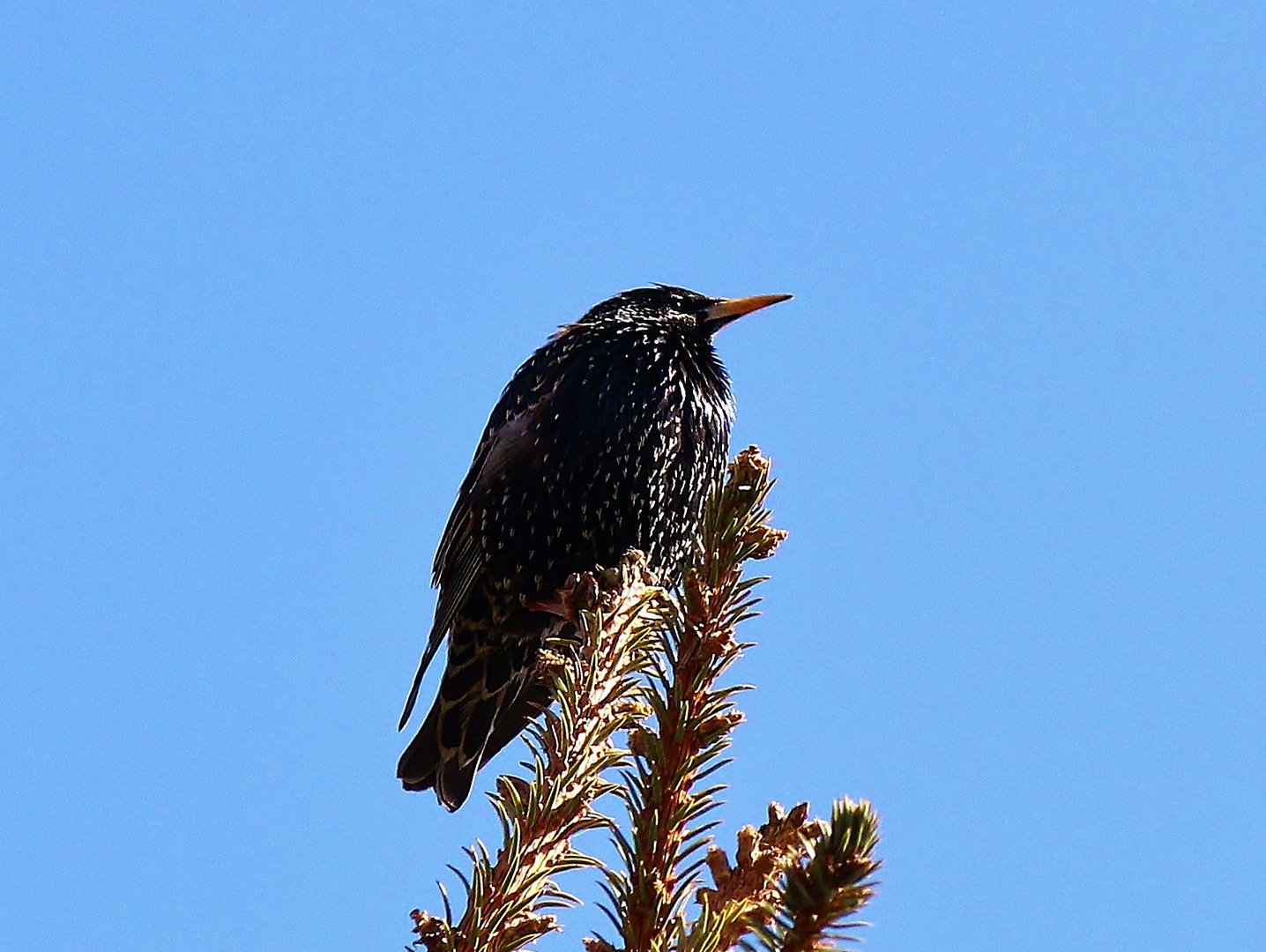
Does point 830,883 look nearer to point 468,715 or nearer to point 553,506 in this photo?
point 553,506

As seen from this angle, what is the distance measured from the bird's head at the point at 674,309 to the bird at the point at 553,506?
0.14 meters

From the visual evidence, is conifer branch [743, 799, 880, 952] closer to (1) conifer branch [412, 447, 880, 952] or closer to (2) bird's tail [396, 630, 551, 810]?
(1) conifer branch [412, 447, 880, 952]

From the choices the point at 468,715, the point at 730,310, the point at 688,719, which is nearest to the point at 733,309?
the point at 730,310

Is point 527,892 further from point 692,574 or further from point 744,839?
point 692,574

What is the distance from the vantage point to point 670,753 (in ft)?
5.61

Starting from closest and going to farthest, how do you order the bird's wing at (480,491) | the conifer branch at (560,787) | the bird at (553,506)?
the conifer branch at (560,787), the bird at (553,506), the bird's wing at (480,491)

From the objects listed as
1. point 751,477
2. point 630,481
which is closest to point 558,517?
A: point 630,481

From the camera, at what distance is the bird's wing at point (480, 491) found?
4.75 m

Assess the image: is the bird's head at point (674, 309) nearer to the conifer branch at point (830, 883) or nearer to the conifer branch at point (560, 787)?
the conifer branch at point (560, 787)

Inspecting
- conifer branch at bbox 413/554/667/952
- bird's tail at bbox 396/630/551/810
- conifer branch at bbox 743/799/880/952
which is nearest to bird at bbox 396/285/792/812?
bird's tail at bbox 396/630/551/810

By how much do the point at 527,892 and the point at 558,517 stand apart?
120 inches

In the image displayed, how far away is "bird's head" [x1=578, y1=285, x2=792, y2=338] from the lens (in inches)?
201

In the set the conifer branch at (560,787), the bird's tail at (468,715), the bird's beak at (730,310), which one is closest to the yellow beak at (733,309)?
the bird's beak at (730,310)

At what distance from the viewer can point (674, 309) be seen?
17.1ft
